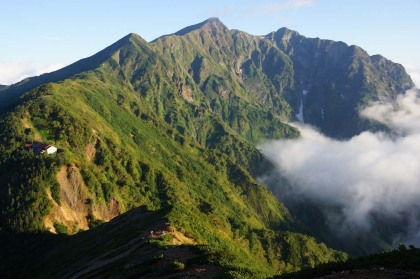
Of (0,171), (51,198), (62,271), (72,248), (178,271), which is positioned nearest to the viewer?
(178,271)

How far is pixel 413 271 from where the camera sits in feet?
133

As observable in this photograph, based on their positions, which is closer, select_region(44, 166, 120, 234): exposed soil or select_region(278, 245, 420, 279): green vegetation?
select_region(278, 245, 420, 279): green vegetation

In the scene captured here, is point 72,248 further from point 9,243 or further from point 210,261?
point 210,261

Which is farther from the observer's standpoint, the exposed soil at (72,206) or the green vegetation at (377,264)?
the exposed soil at (72,206)

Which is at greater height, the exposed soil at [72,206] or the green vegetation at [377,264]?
the green vegetation at [377,264]

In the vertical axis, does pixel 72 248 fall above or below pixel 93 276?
below

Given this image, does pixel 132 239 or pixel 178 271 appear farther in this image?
pixel 132 239

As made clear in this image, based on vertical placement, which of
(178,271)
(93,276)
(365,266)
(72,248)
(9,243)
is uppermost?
(365,266)

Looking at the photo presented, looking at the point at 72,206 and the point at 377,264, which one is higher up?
the point at 377,264

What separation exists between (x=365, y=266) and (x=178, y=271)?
26381 mm

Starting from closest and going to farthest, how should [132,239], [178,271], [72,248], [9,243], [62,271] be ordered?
[178,271], [132,239], [62,271], [72,248], [9,243]

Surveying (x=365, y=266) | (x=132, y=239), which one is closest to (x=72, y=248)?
(x=132, y=239)

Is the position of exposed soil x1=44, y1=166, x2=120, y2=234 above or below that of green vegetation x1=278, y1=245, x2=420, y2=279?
below

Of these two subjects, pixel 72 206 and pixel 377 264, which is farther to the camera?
pixel 72 206
